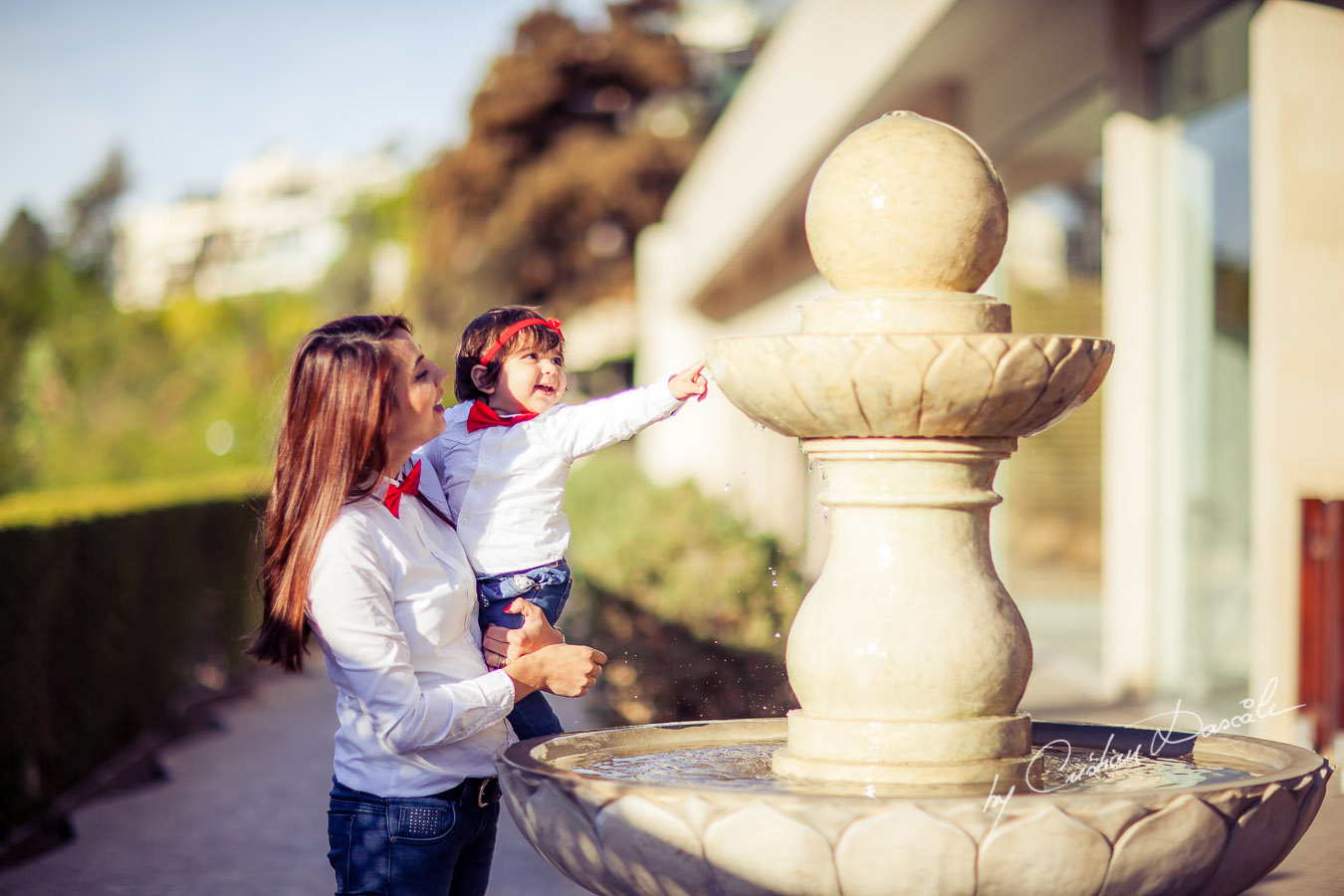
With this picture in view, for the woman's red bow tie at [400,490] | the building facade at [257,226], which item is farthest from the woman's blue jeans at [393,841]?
the building facade at [257,226]

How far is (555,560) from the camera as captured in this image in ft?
11.7

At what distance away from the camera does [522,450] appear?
11.7 ft

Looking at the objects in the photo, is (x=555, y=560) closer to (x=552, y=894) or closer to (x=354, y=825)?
(x=354, y=825)

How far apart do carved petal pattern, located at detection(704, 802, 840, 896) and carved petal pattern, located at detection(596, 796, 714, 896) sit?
5 centimetres

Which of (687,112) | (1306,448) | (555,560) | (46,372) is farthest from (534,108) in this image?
(555,560)

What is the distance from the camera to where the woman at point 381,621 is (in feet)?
9.73

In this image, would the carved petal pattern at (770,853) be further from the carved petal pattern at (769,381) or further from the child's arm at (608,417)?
the child's arm at (608,417)

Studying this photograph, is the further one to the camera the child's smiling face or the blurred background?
the blurred background

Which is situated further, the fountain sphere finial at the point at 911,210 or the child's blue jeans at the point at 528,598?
the child's blue jeans at the point at 528,598

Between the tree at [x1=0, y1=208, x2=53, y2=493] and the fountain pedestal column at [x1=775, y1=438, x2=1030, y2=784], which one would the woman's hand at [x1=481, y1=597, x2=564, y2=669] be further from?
the tree at [x1=0, y1=208, x2=53, y2=493]

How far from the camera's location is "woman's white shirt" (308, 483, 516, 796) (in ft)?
9.66

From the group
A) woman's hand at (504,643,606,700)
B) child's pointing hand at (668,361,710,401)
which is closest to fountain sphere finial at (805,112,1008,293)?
child's pointing hand at (668,361,710,401)

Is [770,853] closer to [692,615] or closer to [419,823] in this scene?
[419,823]

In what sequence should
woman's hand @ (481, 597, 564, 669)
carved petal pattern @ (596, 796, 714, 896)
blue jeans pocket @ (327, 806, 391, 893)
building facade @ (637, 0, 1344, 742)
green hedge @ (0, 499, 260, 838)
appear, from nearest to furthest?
carved petal pattern @ (596, 796, 714, 896) → blue jeans pocket @ (327, 806, 391, 893) → woman's hand @ (481, 597, 564, 669) → green hedge @ (0, 499, 260, 838) → building facade @ (637, 0, 1344, 742)
